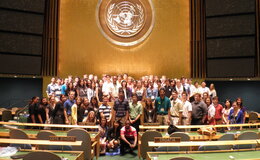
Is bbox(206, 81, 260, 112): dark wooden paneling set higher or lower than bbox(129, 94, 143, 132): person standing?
higher

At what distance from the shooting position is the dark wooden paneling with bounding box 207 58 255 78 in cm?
1302

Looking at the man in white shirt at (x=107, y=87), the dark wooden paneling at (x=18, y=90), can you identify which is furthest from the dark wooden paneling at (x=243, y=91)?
the dark wooden paneling at (x=18, y=90)

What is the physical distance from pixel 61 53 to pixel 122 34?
3646 mm

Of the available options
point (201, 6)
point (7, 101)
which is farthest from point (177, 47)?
point (7, 101)

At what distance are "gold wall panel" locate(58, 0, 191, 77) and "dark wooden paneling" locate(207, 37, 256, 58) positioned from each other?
1.40 metres

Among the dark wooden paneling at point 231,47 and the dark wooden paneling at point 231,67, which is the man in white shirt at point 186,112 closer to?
the dark wooden paneling at point 231,67

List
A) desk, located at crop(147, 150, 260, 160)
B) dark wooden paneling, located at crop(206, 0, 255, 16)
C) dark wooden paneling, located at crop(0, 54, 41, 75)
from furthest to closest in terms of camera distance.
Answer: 1. dark wooden paneling, located at crop(206, 0, 255, 16)
2. dark wooden paneling, located at crop(0, 54, 41, 75)
3. desk, located at crop(147, 150, 260, 160)

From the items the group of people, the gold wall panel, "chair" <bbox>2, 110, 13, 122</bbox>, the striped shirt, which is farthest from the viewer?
the gold wall panel

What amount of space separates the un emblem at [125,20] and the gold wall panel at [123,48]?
0.31 metres

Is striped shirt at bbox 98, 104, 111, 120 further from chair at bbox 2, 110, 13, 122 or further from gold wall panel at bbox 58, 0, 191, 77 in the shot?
gold wall panel at bbox 58, 0, 191, 77

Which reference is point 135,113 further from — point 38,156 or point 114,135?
point 38,156

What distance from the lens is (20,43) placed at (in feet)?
43.6

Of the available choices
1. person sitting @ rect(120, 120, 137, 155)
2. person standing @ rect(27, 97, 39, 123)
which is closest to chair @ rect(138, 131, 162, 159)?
person sitting @ rect(120, 120, 137, 155)

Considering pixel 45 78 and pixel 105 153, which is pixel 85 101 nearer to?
pixel 105 153
